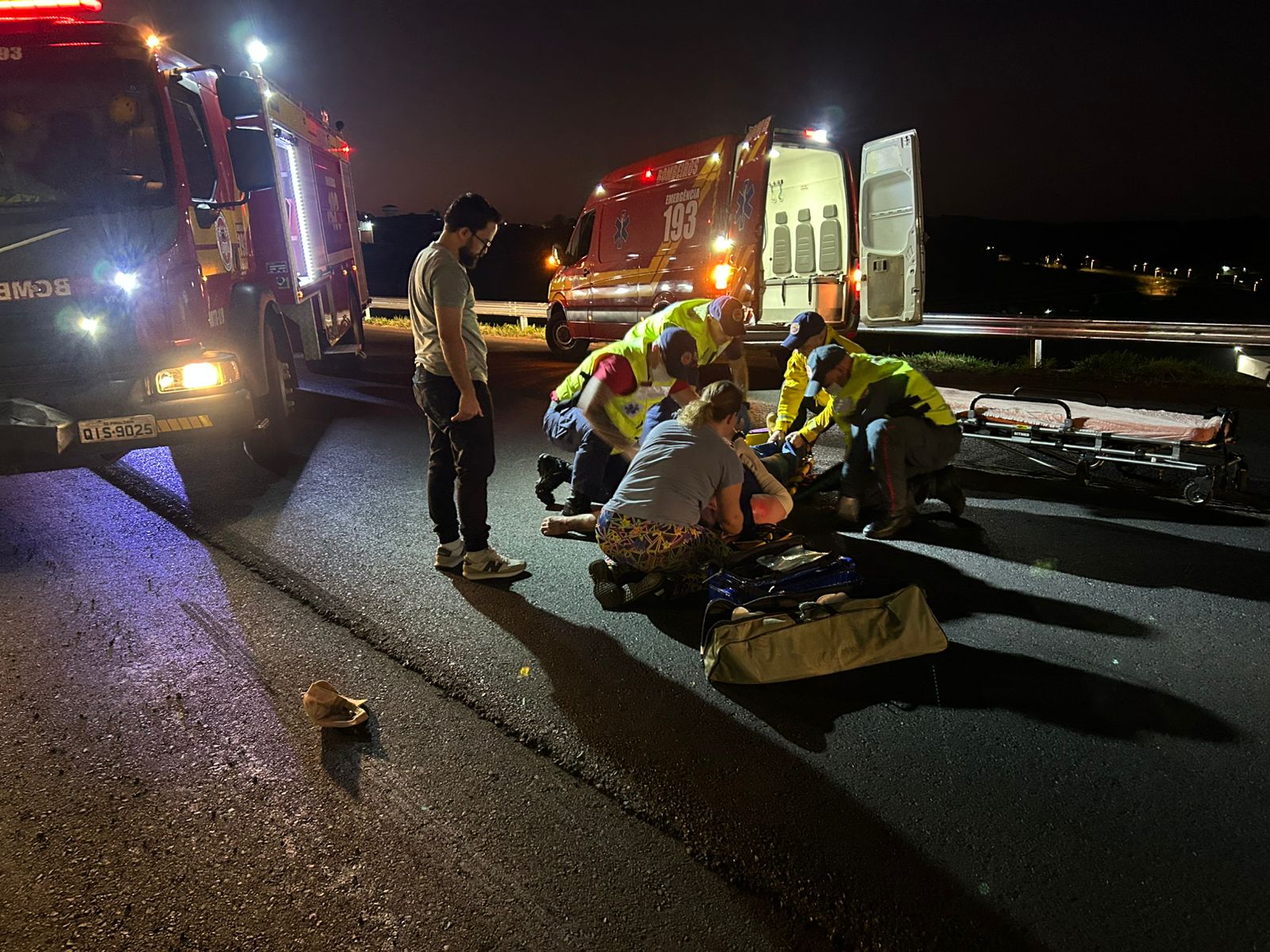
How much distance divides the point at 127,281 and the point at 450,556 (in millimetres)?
2649

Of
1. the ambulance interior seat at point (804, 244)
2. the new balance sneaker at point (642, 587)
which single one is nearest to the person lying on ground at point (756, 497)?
the new balance sneaker at point (642, 587)

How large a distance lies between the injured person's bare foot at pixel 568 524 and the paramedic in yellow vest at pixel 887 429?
5.13 feet

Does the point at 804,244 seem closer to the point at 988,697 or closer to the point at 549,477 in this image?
the point at 549,477

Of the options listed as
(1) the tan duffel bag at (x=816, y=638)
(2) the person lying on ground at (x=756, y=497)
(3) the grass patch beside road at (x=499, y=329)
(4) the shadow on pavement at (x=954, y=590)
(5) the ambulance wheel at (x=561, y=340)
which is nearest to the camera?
(1) the tan duffel bag at (x=816, y=638)

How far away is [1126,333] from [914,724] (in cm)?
995

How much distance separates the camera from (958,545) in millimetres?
4492

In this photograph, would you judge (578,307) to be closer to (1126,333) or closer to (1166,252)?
(1126,333)

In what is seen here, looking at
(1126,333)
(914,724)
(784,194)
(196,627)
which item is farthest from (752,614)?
(1126,333)

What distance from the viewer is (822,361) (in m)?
4.64

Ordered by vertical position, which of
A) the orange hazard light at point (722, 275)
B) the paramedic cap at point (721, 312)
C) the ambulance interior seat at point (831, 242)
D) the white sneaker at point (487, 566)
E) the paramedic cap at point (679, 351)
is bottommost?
the white sneaker at point (487, 566)

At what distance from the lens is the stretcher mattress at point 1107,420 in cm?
473

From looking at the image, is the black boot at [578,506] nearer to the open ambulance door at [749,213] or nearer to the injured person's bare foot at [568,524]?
the injured person's bare foot at [568,524]

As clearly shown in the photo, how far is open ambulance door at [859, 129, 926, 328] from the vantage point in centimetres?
802

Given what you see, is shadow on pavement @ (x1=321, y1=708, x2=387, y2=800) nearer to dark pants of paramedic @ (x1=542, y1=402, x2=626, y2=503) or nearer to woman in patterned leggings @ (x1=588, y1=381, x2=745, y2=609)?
woman in patterned leggings @ (x1=588, y1=381, x2=745, y2=609)
